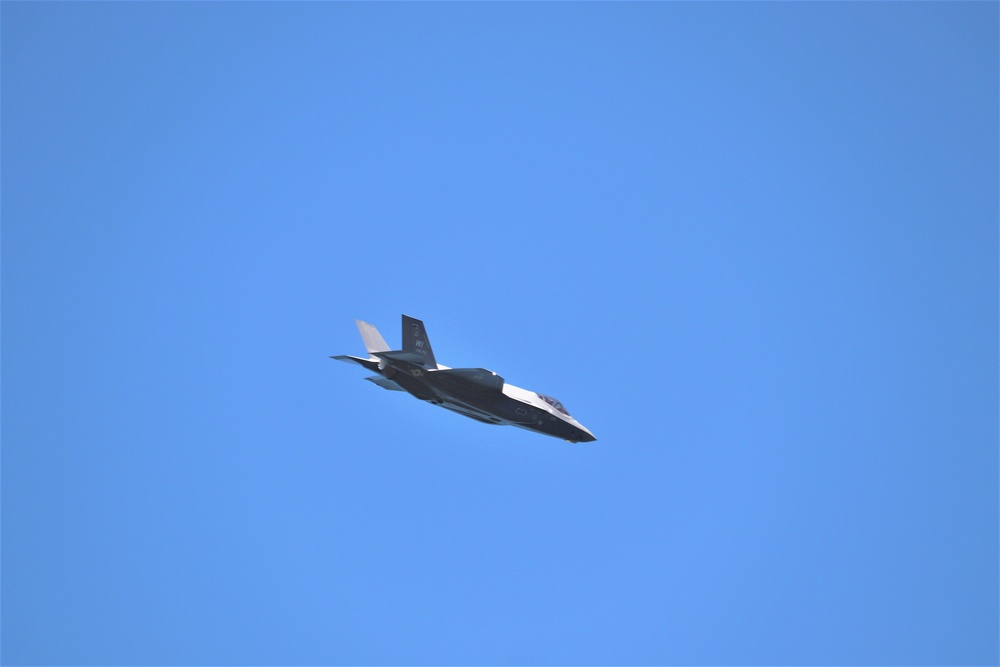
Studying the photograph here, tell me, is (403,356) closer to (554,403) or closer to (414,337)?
(414,337)

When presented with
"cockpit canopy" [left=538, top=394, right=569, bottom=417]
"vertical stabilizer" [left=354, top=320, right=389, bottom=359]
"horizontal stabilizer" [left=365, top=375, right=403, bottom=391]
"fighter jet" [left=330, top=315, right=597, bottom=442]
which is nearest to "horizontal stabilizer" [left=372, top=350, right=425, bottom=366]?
"fighter jet" [left=330, top=315, right=597, bottom=442]

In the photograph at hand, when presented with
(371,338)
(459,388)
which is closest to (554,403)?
(459,388)

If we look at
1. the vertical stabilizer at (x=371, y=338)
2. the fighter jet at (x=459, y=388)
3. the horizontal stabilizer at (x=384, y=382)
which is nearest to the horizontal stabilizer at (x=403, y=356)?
the fighter jet at (x=459, y=388)

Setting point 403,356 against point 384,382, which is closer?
point 403,356

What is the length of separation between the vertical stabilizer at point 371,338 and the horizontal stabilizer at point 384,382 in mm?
2000

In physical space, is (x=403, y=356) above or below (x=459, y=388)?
above

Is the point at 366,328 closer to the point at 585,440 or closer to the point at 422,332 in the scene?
the point at 422,332

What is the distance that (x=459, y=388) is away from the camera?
5244 cm

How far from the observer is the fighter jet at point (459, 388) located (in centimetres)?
5169

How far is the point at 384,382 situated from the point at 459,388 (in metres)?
5.06

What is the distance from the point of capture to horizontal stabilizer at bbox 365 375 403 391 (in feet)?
178

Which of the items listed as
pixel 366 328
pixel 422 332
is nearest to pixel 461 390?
pixel 422 332

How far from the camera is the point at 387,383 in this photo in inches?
2144

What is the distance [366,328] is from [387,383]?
14.7 feet
